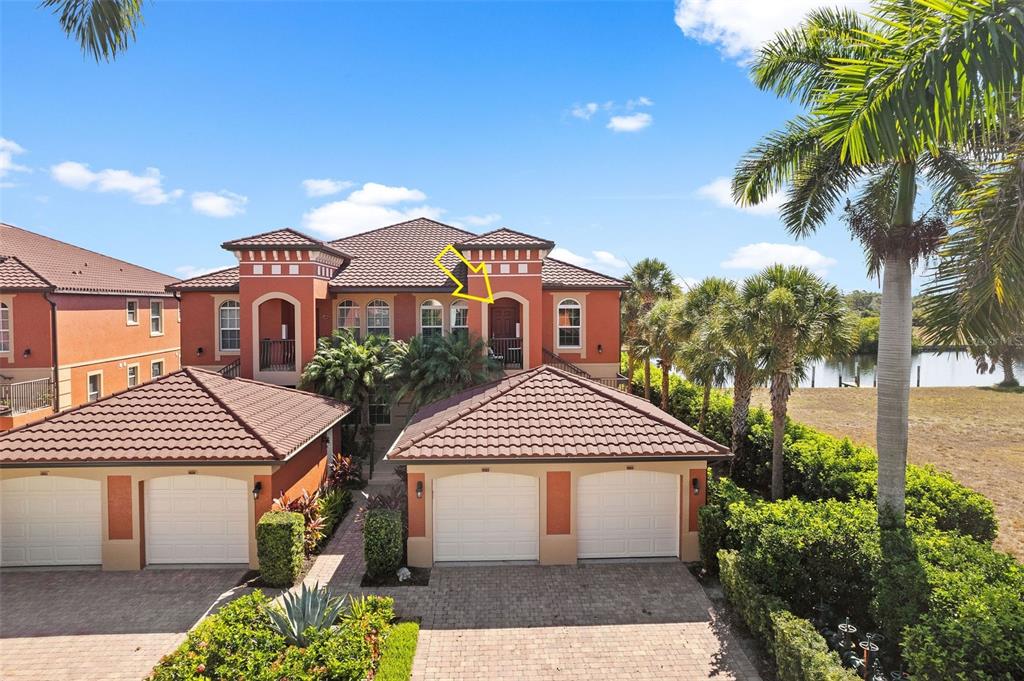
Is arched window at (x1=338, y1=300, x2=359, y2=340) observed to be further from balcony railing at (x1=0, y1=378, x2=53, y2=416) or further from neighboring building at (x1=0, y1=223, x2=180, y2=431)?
balcony railing at (x1=0, y1=378, x2=53, y2=416)

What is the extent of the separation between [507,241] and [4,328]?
19.9m

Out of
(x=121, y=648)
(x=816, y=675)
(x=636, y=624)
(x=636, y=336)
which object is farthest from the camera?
(x=636, y=336)

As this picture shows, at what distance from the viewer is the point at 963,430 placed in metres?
25.1

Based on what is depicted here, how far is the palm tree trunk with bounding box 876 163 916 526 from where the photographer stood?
30.3 feet

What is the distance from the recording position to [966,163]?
385 inches

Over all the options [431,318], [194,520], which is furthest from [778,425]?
[194,520]

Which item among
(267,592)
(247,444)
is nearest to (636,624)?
(267,592)

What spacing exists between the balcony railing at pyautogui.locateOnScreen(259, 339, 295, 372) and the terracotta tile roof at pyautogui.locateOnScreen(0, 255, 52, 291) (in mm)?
9590

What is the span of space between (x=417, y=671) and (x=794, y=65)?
42.8 feet

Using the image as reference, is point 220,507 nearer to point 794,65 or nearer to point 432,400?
point 432,400

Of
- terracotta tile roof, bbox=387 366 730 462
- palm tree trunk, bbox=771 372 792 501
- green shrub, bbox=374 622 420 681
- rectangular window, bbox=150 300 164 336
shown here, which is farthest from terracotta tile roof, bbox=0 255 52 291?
palm tree trunk, bbox=771 372 792 501

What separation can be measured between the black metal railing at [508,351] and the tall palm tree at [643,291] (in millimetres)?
9088

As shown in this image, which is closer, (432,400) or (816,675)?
(816,675)

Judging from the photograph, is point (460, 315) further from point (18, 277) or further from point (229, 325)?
point (18, 277)
